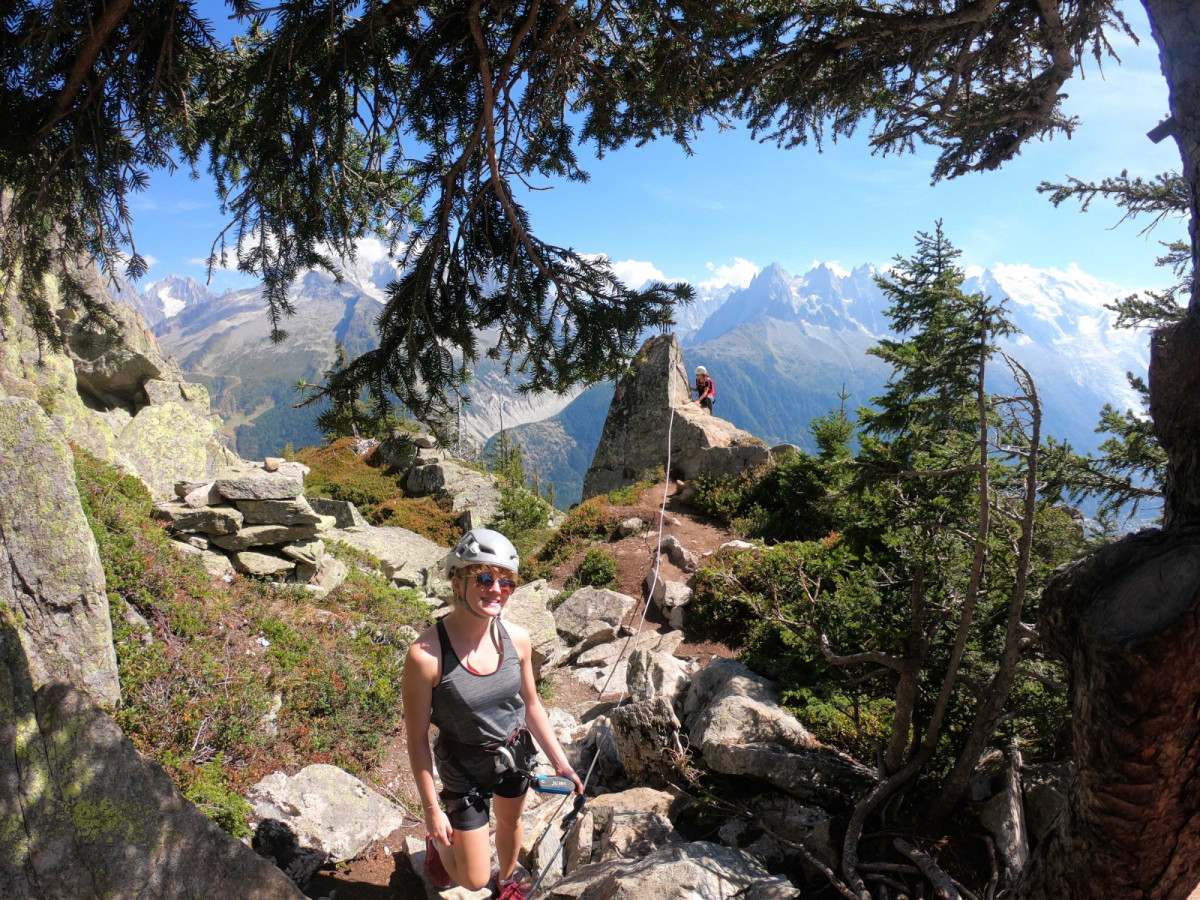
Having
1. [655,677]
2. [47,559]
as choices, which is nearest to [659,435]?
[655,677]

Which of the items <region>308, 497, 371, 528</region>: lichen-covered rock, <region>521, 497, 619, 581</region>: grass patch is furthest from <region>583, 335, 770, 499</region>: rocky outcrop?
<region>308, 497, 371, 528</region>: lichen-covered rock

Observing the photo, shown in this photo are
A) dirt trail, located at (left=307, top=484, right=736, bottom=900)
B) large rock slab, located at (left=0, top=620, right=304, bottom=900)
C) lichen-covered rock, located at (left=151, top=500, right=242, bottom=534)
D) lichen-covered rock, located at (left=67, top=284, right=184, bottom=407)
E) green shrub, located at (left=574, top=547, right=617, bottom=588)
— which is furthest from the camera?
lichen-covered rock, located at (left=67, top=284, right=184, bottom=407)

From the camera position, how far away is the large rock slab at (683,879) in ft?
10.7

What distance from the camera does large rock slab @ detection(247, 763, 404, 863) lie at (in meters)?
4.76

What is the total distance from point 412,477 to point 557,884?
17.4m

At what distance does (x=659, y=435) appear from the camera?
65.5ft

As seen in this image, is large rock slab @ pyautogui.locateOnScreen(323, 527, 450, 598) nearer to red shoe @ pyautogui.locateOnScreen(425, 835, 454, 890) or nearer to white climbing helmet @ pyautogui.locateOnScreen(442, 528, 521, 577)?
red shoe @ pyautogui.locateOnScreen(425, 835, 454, 890)

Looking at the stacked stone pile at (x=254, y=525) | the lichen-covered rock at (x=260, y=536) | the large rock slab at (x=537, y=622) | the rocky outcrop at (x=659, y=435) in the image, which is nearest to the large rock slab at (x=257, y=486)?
the stacked stone pile at (x=254, y=525)

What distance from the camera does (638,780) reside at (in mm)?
5340

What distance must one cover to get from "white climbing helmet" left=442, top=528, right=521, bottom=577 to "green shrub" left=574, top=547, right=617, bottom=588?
27.7ft

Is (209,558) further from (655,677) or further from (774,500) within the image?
(774,500)

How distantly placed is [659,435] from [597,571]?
8.81 m

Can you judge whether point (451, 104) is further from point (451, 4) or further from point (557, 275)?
point (557, 275)

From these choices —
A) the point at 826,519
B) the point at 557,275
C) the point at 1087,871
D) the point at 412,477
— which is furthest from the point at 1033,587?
the point at 412,477
